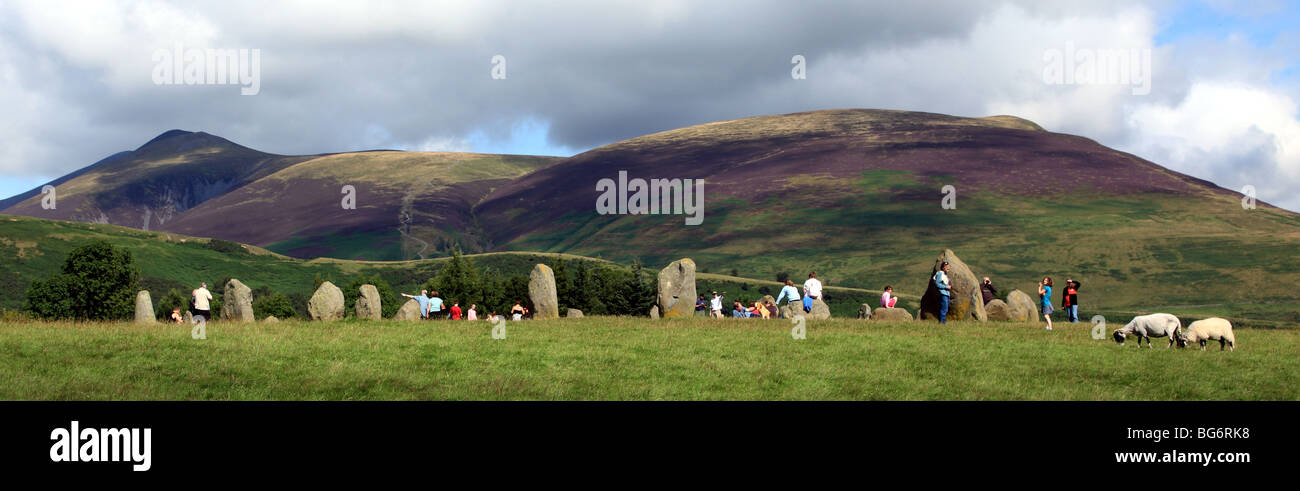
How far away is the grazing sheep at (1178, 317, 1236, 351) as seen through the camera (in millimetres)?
26156

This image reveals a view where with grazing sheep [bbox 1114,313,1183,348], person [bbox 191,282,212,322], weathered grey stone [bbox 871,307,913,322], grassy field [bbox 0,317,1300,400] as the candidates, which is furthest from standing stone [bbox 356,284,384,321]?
grazing sheep [bbox 1114,313,1183,348]

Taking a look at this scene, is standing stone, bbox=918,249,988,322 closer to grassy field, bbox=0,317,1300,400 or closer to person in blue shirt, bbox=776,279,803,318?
person in blue shirt, bbox=776,279,803,318

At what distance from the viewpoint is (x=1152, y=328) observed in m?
27.0

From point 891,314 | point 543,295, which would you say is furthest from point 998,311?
point 543,295

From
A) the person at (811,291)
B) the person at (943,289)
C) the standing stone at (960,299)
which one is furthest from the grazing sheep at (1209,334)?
the person at (811,291)

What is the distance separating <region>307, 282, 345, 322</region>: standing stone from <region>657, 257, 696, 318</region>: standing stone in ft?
42.7

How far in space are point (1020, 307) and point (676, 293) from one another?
48.3ft

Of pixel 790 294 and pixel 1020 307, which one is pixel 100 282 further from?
pixel 1020 307

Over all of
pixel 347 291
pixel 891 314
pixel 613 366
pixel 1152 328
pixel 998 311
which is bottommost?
pixel 347 291

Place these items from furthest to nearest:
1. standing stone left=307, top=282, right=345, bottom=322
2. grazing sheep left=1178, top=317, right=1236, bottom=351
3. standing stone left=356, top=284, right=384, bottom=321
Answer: standing stone left=356, top=284, right=384, bottom=321 < standing stone left=307, top=282, right=345, bottom=322 < grazing sheep left=1178, top=317, right=1236, bottom=351
